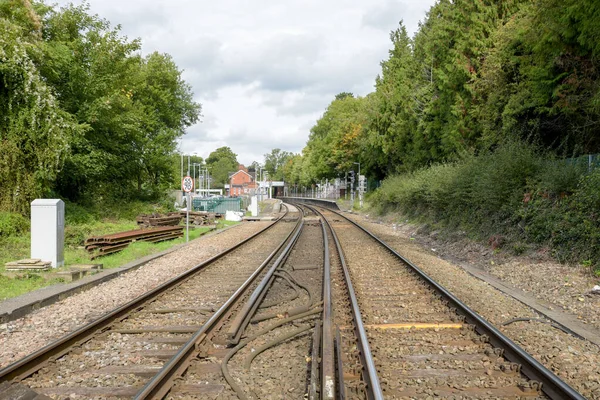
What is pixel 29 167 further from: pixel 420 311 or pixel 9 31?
pixel 420 311

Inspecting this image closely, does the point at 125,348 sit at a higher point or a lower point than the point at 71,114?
lower

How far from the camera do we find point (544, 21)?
12.6m

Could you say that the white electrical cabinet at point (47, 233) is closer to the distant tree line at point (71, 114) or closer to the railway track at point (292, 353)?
the railway track at point (292, 353)

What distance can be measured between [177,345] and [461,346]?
3.44 meters

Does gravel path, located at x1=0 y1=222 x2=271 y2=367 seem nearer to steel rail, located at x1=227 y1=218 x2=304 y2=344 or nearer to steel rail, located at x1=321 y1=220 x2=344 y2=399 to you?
steel rail, located at x1=227 y1=218 x2=304 y2=344

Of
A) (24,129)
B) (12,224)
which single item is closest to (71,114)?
(24,129)

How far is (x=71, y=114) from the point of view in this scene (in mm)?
18781

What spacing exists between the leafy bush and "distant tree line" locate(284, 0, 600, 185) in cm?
1617

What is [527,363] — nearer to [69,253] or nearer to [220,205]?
[69,253]

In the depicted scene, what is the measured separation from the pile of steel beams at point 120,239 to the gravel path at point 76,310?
165 centimetres

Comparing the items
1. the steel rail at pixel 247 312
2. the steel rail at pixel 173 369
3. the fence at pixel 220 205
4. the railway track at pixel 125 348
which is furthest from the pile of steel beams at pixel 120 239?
the fence at pixel 220 205

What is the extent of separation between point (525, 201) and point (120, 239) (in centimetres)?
1225

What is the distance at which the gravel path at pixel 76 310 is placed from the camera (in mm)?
5771

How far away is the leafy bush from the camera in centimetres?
1363
